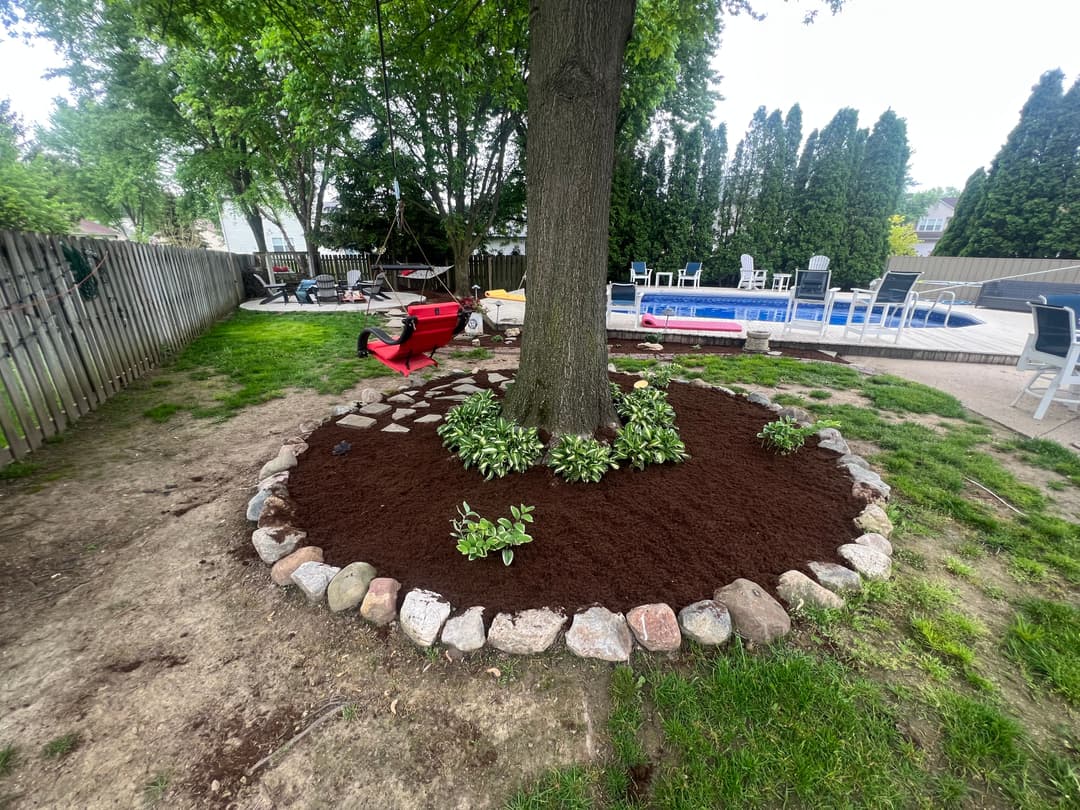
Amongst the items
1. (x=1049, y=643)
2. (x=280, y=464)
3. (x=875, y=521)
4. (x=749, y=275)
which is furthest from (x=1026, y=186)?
(x=280, y=464)

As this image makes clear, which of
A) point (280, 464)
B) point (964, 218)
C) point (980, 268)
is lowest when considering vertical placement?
point (280, 464)

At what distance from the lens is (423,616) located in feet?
5.99

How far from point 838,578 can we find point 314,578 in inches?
103

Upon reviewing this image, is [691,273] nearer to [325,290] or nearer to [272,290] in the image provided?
Answer: [325,290]

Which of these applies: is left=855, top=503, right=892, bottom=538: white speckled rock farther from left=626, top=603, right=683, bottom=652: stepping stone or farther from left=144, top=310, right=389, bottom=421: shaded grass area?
left=144, top=310, right=389, bottom=421: shaded grass area

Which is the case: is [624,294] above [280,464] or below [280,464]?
above

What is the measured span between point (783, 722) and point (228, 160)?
18.7 metres

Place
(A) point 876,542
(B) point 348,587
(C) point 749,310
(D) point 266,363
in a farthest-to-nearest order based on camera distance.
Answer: (C) point 749,310
(D) point 266,363
(A) point 876,542
(B) point 348,587

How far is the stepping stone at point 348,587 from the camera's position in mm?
1970

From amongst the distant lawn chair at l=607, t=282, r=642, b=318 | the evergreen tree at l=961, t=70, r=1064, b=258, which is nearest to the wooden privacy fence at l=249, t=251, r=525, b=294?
the distant lawn chair at l=607, t=282, r=642, b=318

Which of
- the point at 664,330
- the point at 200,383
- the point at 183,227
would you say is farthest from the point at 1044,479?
the point at 183,227

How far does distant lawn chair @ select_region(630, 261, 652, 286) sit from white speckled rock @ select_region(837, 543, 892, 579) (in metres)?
13.6

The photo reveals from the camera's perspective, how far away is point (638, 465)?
2893mm

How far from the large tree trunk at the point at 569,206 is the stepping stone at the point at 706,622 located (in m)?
1.45
